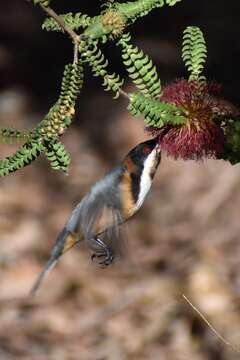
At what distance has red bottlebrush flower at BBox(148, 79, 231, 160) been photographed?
4.93 ft

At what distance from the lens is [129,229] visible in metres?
3.11

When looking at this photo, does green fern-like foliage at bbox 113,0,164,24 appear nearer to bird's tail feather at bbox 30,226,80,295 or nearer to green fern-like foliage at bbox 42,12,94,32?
green fern-like foliage at bbox 42,12,94,32

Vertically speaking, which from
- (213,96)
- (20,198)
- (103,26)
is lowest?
(20,198)

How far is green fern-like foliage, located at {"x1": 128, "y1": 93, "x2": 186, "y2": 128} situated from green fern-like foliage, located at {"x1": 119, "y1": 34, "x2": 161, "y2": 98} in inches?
1.8

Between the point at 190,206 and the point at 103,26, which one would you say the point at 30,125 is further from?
the point at 103,26

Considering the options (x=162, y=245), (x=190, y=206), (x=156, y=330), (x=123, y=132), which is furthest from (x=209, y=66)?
(x=156, y=330)

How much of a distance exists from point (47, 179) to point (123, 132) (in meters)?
0.51

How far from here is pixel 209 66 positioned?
4746mm

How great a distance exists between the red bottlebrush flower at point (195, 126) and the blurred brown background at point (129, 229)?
171 centimetres

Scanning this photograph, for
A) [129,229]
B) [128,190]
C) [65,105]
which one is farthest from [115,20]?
[129,229]

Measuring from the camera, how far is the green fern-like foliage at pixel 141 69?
150cm

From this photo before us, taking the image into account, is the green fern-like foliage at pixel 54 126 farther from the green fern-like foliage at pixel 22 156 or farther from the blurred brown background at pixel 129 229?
the blurred brown background at pixel 129 229

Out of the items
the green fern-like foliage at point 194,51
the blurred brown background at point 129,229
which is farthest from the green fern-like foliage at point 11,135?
the blurred brown background at point 129,229

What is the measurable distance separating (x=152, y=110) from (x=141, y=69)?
0.32ft
